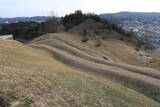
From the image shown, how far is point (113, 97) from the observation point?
35.8 feet

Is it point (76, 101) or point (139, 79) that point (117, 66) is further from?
point (76, 101)

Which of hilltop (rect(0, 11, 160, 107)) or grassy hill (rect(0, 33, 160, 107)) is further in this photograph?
hilltop (rect(0, 11, 160, 107))

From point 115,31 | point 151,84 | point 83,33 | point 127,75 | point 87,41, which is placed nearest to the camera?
point 151,84

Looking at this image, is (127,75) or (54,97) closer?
(54,97)

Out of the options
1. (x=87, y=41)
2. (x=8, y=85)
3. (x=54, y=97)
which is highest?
(x=8, y=85)

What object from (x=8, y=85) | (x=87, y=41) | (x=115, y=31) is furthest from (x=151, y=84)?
(x=115, y=31)

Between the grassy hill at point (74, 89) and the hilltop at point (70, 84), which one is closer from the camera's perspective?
the grassy hill at point (74, 89)

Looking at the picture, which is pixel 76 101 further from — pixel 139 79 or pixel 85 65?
pixel 85 65

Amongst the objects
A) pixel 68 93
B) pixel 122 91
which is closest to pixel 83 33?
→ pixel 122 91

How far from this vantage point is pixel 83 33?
4562cm

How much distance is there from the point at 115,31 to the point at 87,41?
15.2 m

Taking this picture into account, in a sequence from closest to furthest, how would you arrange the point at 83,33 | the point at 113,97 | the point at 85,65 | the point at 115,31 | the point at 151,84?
the point at 113,97
the point at 151,84
the point at 85,65
the point at 83,33
the point at 115,31

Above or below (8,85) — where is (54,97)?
below

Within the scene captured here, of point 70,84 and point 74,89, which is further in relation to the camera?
point 70,84
